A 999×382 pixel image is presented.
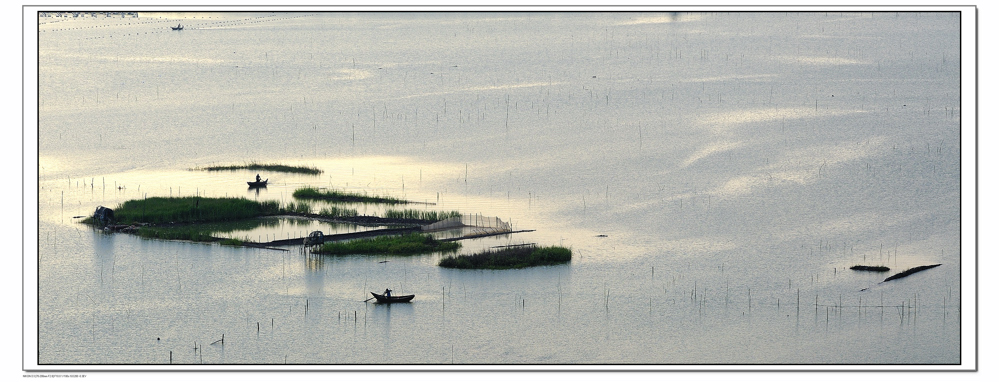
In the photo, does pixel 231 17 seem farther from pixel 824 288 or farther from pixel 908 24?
pixel 824 288

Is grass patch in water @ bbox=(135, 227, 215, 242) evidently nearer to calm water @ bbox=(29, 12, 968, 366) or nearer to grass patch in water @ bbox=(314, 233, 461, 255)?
calm water @ bbox=(29, 12, 968, 366)

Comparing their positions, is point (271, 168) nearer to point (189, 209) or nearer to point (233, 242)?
point (189, 209)

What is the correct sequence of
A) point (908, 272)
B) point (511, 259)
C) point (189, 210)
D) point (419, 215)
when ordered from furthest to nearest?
point (189, 210), point (419, 215), point (908, 272), point (511, 259)

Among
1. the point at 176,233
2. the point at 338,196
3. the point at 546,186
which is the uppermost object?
the point at 546,186

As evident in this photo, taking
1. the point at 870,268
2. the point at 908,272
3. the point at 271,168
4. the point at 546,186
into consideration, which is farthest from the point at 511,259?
the point at 271,168

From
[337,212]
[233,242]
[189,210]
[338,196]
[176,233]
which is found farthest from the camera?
[338,196]
